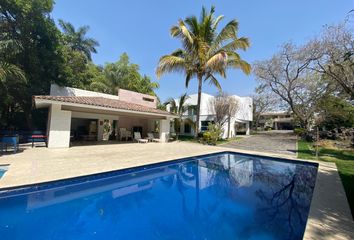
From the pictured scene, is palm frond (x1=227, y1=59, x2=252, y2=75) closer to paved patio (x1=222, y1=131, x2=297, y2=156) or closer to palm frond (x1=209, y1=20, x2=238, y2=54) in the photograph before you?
palm frond (x1=209, y1=20, x2=238, y2=54)

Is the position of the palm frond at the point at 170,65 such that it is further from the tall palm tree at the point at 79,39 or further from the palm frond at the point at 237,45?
the tall palm tree at the point at 79,39

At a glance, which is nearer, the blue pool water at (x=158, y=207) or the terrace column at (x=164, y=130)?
the blue pool water at (x=158, y=207)

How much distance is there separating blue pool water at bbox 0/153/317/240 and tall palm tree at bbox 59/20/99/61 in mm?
28627

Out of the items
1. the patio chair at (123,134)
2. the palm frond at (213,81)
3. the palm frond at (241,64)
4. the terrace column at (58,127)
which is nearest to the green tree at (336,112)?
the palm frond at (241,64)

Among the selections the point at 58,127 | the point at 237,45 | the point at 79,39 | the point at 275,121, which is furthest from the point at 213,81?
the point at 275,121

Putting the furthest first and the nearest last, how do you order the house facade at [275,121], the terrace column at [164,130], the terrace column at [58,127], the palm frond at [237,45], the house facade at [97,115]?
the house facade at [275,121] → the terrace column at [164,130] → the palm frond at [237,45] → the house facade at [97,115] → the terrace column at [58,127]

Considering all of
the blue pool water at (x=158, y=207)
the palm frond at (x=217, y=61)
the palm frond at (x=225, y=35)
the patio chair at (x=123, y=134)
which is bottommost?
the blue pool water at (x=158, y=207)

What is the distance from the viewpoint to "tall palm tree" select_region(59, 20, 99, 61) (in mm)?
28069

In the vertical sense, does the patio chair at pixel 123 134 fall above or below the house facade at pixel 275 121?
below

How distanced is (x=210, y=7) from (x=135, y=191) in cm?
1830

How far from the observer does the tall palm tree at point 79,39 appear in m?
28.1

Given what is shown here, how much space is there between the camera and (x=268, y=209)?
17.6 ft

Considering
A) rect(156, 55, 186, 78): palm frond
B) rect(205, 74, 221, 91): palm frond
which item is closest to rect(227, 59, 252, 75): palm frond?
rect(205, 74, 221, 91): palm frond

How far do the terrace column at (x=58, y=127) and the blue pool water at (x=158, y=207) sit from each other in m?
7.34
